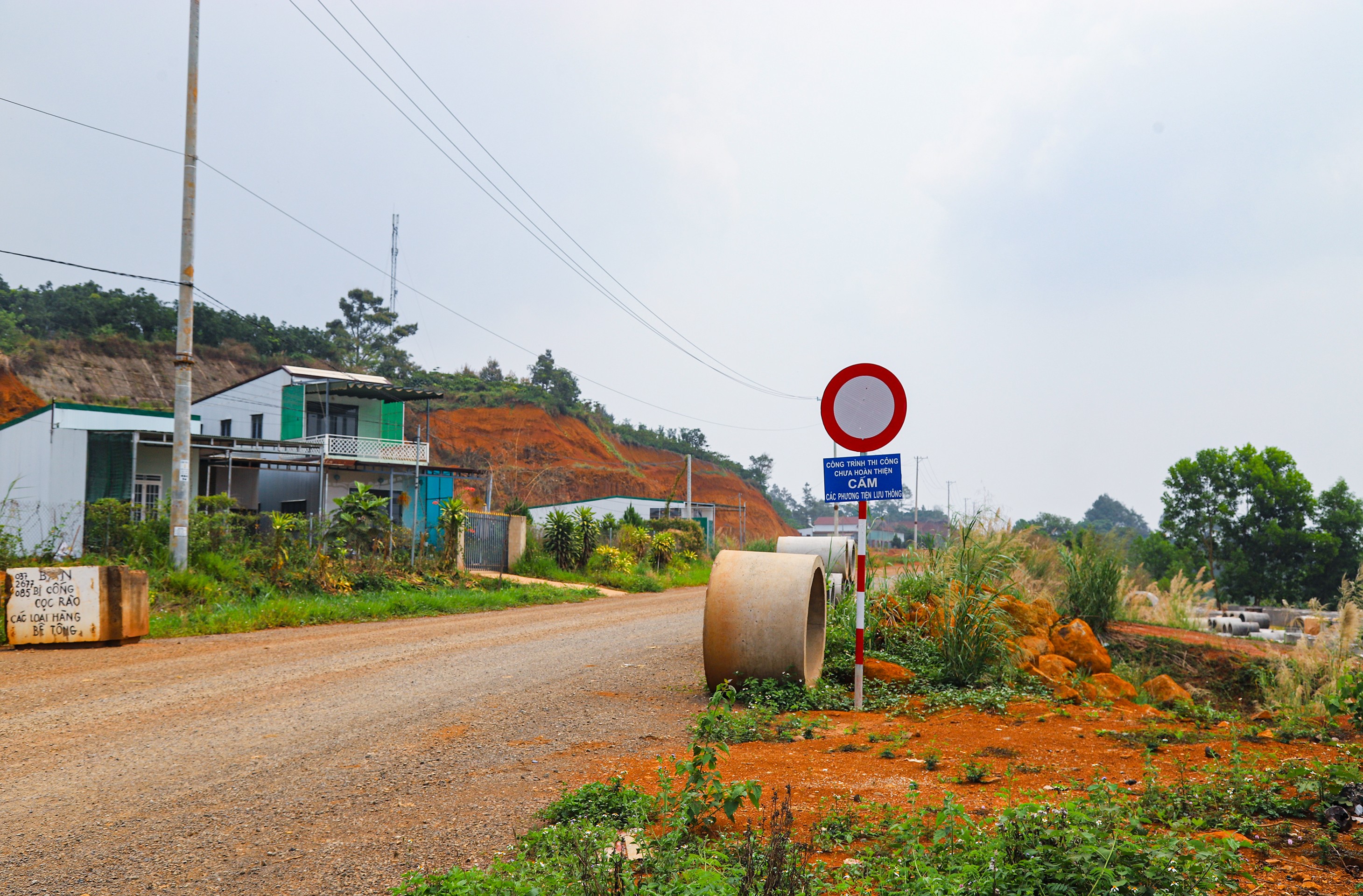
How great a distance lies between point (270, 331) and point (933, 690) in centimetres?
6295

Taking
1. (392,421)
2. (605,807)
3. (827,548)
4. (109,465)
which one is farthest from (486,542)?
(605,807)

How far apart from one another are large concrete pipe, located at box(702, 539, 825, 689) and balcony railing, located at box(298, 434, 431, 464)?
25693mm

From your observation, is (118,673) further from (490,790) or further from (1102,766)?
(1102,766)

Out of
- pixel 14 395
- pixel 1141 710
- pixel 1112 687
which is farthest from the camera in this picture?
pixel 14 395

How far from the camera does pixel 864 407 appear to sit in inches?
301

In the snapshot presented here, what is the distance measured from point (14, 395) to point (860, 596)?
169 ft

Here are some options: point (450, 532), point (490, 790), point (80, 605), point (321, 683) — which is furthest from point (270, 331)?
point (490, 790)

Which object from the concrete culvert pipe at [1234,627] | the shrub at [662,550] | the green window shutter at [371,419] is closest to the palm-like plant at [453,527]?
the shrub at [662,550]

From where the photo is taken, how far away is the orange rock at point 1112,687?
833 cm

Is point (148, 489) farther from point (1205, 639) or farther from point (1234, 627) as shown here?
point (1234, 627)

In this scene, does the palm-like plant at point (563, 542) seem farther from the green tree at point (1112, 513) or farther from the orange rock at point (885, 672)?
the green tree at point (1112, 513)

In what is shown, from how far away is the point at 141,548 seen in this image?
1631 cm

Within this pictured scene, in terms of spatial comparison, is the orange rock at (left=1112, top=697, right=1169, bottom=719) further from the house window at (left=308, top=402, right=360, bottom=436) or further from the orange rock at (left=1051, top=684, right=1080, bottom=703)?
the house window at (left=308, top=402, right=360, bottom=436)

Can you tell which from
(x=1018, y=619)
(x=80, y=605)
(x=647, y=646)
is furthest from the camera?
(x=647, y=646)
